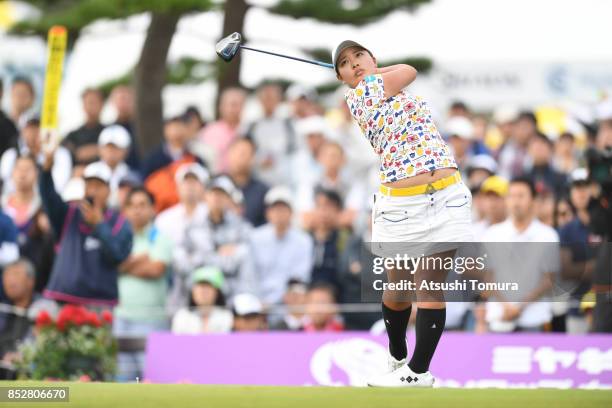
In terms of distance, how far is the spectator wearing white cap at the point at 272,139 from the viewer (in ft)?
48.7

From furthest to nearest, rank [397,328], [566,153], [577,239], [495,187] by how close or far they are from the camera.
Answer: [566,153] → [495,187] → [577,239] → [397,328]

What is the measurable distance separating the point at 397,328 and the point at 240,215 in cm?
578

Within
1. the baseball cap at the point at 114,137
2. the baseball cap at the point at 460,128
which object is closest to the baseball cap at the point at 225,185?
the baseball cap at the point at 114,137

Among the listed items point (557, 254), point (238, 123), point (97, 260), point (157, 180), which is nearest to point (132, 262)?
point (97, 260)

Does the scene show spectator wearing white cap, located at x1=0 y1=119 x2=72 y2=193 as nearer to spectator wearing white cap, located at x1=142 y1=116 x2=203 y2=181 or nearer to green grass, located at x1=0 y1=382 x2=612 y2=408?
spectator wearing white cap, located at x1=142 y1=116 x2=203 y2=181

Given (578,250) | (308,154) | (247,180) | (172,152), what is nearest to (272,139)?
(308,154)

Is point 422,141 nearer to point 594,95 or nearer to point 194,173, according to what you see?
point 194,173

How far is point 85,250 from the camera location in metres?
11.8

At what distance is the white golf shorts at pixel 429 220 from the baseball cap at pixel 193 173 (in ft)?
20.2

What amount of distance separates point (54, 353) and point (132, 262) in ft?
6.63

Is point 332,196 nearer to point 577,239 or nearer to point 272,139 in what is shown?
point 272,139

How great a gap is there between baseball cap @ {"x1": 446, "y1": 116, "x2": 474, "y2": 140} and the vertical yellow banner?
4.70 meters

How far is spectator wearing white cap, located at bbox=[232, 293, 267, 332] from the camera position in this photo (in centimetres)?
1188

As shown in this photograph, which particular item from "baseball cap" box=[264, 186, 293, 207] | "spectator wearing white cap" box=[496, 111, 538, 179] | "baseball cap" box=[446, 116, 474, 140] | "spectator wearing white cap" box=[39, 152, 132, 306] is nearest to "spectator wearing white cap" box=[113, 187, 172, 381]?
"spectator wearing white cap" box=[39, 152, 132, 306]
